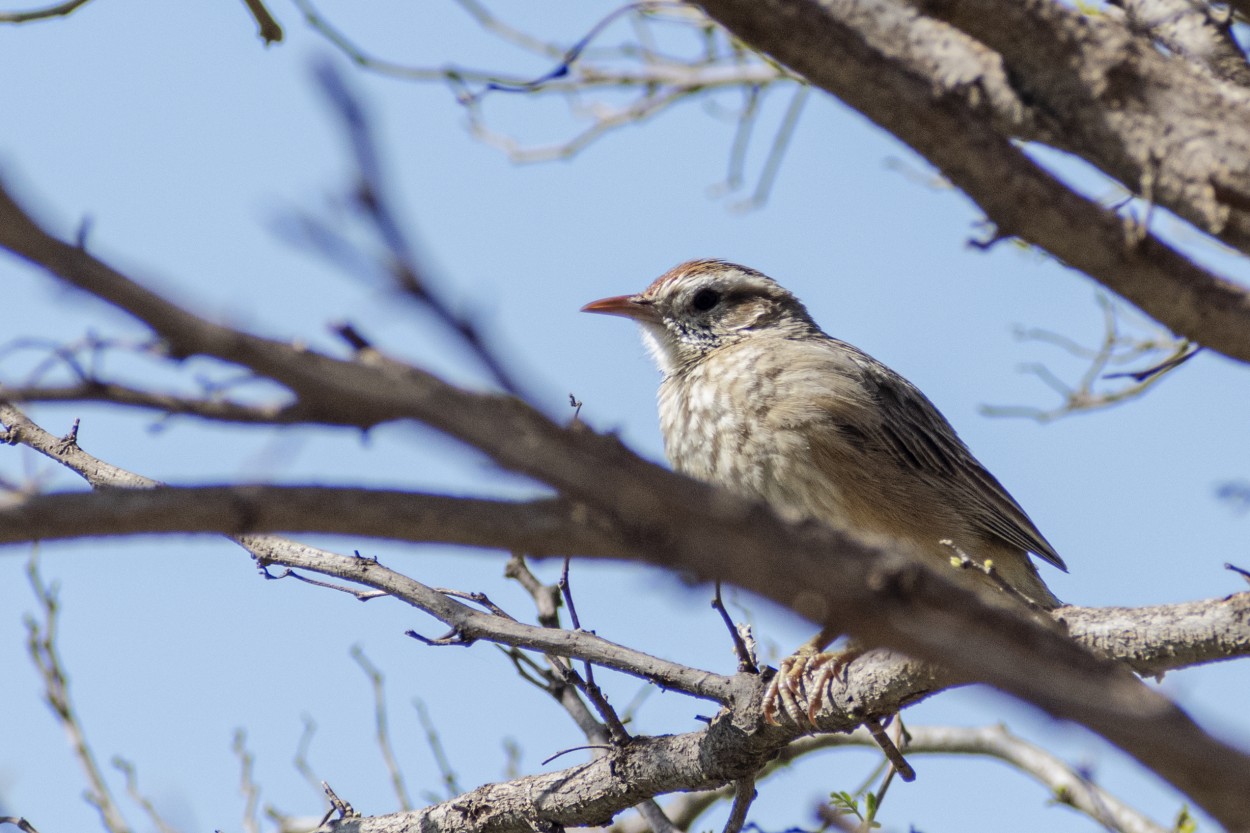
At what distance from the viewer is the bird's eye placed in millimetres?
7441

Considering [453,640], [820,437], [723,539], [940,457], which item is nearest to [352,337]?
[723,539]

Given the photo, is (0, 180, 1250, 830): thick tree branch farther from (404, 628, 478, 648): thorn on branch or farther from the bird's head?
the bird's head

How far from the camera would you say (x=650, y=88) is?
729 cm

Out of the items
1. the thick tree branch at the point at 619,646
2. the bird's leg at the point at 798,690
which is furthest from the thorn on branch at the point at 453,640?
the bird's leg at the point at 798,690

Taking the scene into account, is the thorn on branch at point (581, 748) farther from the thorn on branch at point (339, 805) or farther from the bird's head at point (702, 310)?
the bird's head at point (702, 310)

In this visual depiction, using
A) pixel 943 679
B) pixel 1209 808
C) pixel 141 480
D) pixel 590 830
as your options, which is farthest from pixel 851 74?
pixel 590 830

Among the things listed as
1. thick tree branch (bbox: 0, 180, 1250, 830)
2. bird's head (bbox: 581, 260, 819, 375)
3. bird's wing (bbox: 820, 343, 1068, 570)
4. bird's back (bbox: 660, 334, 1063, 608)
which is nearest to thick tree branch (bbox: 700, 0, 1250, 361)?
thick tree branch (bbox: 0, 180, 1250, 830)

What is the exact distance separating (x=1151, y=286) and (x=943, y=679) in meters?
1.84

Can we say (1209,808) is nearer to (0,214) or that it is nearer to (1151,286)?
(1151,286)

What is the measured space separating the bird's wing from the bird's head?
78cm

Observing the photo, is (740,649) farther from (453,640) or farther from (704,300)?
(704,300)

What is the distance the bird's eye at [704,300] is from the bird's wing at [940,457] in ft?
3.12

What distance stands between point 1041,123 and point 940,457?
4.25 metres

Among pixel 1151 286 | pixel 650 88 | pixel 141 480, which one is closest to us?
pixel 1151 286
